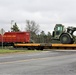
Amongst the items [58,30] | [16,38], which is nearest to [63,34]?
[58,30]

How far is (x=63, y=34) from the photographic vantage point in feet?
159

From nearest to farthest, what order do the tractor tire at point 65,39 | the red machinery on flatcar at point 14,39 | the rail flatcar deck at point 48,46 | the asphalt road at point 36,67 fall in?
1. the asphalt road at point 36,67
2. the rail flatcar deck at point 48,46
3. the tractor tire at point 65,39
4. the red machinery on flatcar at point 14,39

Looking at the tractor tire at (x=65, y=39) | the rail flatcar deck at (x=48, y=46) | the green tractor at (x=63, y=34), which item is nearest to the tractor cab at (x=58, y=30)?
the green tractor at (x=63, y=34)

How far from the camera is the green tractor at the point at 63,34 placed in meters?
48.0

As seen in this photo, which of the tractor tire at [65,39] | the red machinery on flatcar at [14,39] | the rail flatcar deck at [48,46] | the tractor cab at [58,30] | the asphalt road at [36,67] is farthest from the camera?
the red machinery on flatcar at [14,39]

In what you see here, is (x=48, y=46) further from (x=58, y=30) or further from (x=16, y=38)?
(x=16, y=38)

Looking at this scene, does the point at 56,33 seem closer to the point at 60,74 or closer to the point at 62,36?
the point at 62,36

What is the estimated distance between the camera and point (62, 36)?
159 feet

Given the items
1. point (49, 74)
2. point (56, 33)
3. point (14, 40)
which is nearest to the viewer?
point (49, 74)

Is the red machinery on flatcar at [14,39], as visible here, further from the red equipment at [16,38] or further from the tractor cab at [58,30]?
the tractor cab at [58,30]

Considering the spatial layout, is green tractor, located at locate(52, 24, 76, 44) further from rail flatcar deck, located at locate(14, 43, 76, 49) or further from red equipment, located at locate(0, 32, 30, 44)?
red equipment, located at locate(0, 32, 30, 44)

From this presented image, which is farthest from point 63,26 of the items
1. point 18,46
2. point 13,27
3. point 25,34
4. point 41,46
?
point 13,27

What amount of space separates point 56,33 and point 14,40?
12.9 meters

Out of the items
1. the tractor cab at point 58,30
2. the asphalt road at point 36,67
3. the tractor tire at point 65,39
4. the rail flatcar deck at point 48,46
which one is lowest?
the asphalt road at point 36,67
